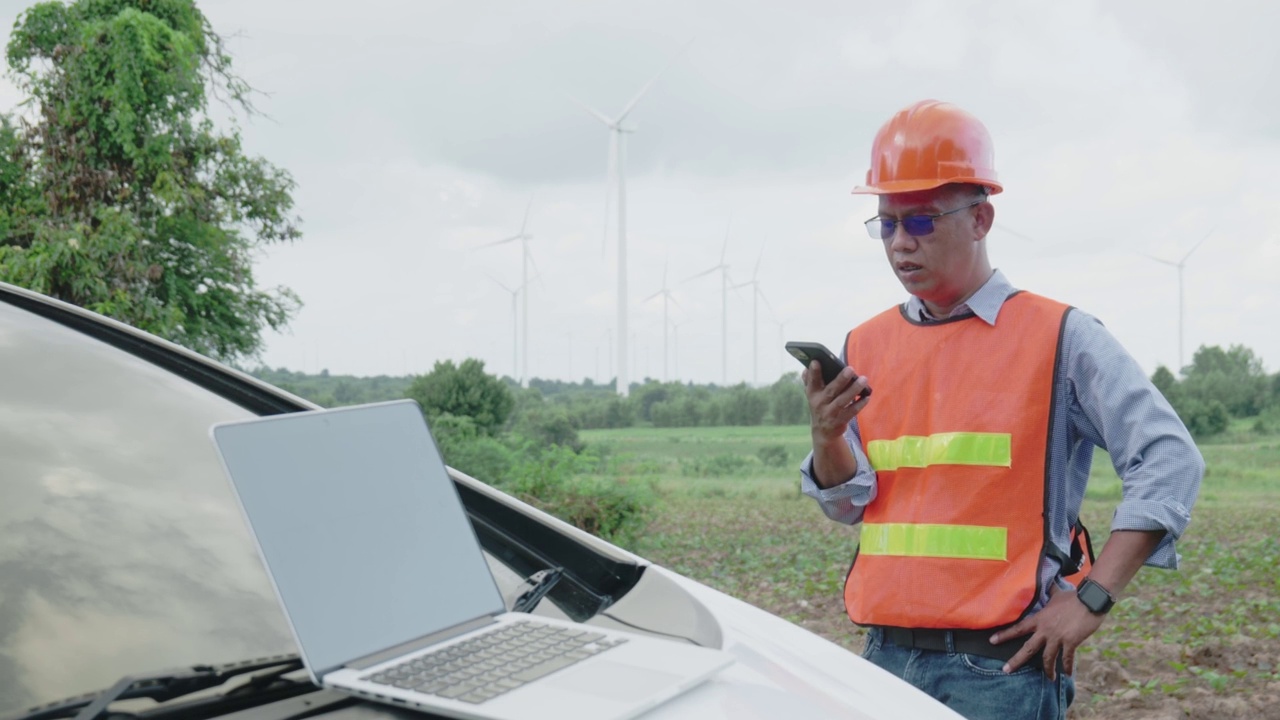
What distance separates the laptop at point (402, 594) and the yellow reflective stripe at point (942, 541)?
0.95 meters

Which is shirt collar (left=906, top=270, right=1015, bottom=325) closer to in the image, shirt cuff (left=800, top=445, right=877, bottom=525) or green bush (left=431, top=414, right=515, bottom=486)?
shirt cuff (left=800, top=445, right=877, bottom=525)

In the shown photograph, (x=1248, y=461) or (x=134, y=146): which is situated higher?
(x=134, y=146)

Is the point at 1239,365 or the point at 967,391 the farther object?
the point at 1239,365

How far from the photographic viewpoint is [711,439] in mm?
30750

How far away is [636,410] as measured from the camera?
3353 cm

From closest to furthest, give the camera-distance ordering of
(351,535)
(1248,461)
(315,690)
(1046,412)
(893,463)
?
(315,690), (351,535), (1046,412), (893,463), (1248,461)

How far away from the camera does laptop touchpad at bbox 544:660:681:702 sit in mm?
1174

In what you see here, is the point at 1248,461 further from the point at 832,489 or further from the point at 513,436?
the point at 832,489

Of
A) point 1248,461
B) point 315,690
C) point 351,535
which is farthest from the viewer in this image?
point 1248,461

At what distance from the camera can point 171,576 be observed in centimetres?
126

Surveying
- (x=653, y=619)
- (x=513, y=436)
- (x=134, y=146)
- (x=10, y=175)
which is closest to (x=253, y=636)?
(x=653, y=619)

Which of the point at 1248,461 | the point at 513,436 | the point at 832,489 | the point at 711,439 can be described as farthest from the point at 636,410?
the point at 832,489

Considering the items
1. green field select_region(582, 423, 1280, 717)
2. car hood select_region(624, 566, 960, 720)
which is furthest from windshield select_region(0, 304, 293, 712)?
green field select_region(582, 423, 1280, 717)

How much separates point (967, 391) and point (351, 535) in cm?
138
